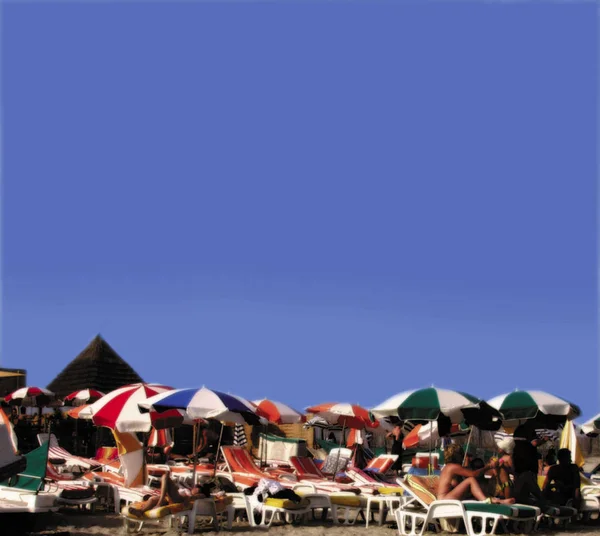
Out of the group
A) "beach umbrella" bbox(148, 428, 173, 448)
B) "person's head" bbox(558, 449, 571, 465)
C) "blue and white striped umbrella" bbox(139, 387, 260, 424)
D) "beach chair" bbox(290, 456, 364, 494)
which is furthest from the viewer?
"beach umbrella" bbox(148, 428, 173, 448)

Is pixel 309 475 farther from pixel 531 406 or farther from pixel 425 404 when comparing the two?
pixel 531 406

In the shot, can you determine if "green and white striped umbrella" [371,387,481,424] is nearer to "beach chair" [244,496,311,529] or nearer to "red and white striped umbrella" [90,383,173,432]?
"beach chair" [244,496,311,529]

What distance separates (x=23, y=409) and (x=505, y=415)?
17124 millimetres

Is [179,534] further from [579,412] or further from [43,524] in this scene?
[579,412]

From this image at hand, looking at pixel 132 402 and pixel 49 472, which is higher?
pixel 132 402

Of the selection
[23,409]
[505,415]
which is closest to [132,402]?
[505,415]

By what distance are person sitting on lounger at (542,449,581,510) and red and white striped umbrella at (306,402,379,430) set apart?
23.6 ft

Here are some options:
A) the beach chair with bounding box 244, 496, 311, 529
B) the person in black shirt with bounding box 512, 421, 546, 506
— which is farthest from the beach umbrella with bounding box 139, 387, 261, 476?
the person in black shirt with bounding box 512, 421, 546, 506

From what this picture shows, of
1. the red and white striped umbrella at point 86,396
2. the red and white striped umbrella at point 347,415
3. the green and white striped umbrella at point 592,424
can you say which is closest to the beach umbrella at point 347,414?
the red and white striped umbrella at point 347,415

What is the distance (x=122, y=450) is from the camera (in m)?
11.8

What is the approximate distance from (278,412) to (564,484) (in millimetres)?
5962

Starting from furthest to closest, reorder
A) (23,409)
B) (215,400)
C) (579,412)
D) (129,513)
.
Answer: (23,409) < (579,412) < (215,400) < (129,513)

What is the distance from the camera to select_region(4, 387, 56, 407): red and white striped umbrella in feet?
66.6

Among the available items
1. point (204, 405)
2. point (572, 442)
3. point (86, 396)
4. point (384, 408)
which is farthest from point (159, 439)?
point (572, 442)
